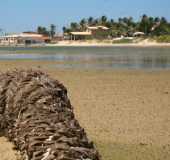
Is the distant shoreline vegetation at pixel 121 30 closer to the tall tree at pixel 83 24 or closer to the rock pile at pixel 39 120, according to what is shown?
the tall tree at pixel 83 24

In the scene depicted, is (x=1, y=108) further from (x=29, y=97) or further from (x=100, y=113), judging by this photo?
(x=100, y=113)

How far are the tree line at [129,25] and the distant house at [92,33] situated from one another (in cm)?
235

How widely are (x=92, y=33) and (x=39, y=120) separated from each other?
544 ft

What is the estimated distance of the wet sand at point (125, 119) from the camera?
8.05 meters

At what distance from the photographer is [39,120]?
654 cm

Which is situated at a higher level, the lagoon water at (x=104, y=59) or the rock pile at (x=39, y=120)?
the rock pile at (x=39, y=120)

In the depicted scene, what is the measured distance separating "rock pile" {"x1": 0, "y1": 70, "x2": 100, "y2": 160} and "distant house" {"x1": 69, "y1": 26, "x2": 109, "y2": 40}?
157 meters

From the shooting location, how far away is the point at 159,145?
8.48m

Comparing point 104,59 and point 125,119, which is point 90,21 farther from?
point 125,119

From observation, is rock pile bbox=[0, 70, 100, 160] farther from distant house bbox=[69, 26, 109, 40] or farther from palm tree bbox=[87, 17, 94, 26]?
palm tree bbox=[87, 17, 94, 26]

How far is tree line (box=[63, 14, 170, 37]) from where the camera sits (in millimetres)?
150875

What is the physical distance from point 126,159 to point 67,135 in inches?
76.5

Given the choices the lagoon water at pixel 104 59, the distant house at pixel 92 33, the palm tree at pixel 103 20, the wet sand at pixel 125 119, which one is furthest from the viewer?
the palm tree at pixel 103 20

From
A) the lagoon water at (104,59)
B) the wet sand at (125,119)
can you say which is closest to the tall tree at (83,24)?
the lagoon water at (104,59)
